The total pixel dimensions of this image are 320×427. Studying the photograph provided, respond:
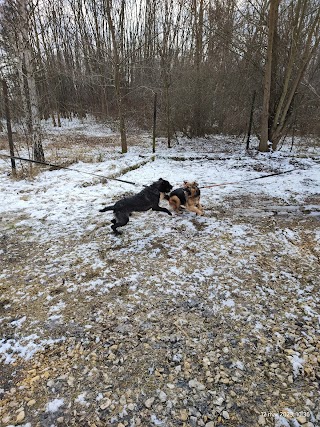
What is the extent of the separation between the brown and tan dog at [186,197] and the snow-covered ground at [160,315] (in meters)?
0.29

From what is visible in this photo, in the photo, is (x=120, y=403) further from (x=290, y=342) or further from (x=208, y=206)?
(x=208, y=206)

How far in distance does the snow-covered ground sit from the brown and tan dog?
0.29m

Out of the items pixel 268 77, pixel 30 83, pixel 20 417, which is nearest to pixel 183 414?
pixel 20 417

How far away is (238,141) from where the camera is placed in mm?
16875

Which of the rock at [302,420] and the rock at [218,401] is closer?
the rock at [302,420]

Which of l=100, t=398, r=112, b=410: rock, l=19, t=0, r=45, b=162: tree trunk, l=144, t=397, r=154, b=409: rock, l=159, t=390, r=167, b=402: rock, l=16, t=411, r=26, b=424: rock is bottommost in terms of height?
l=100, t=398, r=112, b=410: rock

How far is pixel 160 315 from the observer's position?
131 inches

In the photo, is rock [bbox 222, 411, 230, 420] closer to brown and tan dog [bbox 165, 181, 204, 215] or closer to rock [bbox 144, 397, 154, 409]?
rock [bbox 144, 397, 154, 409]

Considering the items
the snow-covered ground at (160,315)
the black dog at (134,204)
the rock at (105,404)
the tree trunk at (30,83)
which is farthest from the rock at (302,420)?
the tree trunk at (30,83)

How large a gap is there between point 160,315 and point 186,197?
10.2 feet

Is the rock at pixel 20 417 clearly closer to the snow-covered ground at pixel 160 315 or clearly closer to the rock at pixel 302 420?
the snow-covered ground at pixel 160 315

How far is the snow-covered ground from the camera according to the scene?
7.64 feet

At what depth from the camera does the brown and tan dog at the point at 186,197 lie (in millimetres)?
5793
